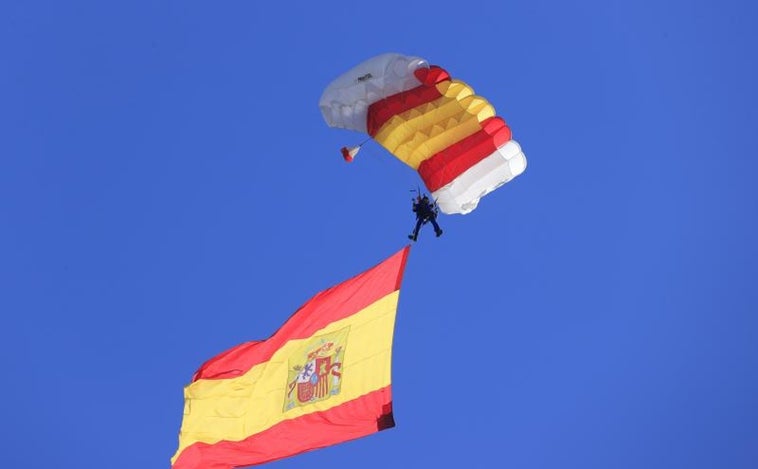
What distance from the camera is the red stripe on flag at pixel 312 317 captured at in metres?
22.7

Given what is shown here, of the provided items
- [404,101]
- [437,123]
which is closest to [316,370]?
[437,123]

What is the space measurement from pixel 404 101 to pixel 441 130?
975mm

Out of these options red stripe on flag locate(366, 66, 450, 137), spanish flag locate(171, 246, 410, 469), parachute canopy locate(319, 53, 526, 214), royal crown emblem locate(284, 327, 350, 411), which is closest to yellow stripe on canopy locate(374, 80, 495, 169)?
parachute canopy locate(319, 53, 526, 214)

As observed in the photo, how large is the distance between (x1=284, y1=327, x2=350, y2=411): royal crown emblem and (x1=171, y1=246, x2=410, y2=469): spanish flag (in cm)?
2

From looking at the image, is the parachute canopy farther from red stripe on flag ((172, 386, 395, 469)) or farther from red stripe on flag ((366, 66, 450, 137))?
Answer: red stripe on flag ((172, 386, 395, 469))

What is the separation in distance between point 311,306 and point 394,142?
343cm

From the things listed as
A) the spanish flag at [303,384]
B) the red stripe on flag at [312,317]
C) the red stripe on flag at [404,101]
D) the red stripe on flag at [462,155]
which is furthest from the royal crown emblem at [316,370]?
the red stripe on flag at [404,101]

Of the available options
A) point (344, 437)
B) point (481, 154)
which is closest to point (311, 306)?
point (344, 437)

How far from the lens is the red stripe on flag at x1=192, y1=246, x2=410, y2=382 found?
894 inches

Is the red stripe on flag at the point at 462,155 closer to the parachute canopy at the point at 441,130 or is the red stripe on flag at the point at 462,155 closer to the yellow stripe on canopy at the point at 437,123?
the parachute canopy at the point at 441,130

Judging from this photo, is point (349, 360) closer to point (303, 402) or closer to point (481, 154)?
point (303, 402)

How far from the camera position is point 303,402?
22.6m

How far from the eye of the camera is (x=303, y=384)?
2272cm

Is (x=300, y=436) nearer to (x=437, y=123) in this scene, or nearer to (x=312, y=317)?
(x=312, y=317)
